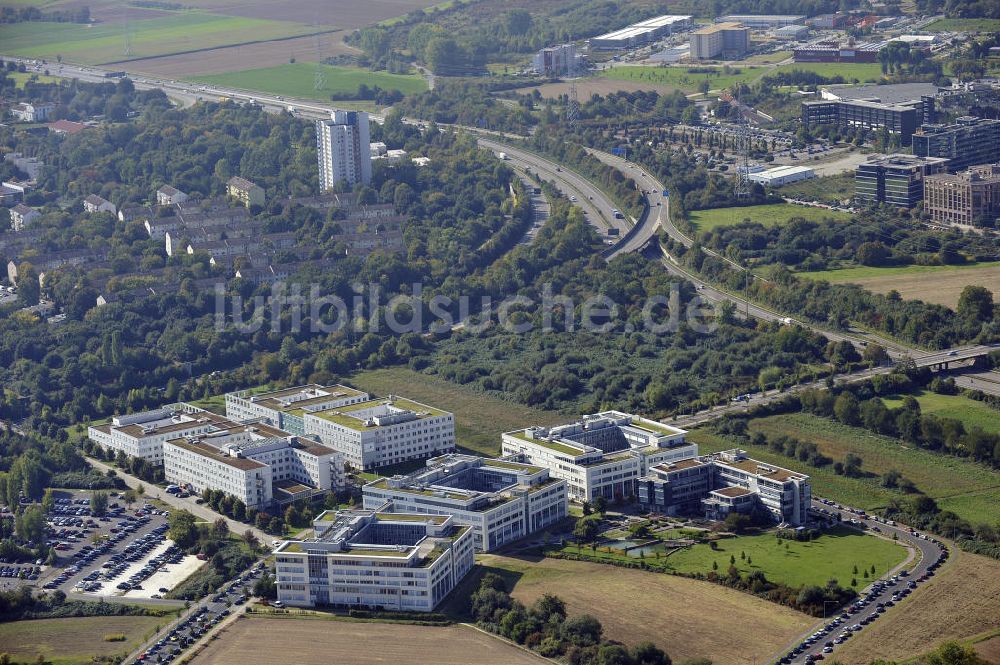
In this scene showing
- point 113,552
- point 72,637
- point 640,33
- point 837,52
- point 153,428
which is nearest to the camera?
point 72,637

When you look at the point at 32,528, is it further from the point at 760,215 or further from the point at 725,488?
the point at 760,215

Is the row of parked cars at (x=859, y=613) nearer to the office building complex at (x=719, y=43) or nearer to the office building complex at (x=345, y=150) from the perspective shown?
the office building complex at (x=345, y=150)

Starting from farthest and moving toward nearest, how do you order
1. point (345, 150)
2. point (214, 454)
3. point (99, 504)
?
point (345, 150), point (214, 454), point (99, 504)

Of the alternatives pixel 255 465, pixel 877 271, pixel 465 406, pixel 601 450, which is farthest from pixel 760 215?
pixel 255 465

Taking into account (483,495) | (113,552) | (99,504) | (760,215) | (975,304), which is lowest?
(113,552)

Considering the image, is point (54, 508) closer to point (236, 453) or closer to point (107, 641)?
point (236, 453)

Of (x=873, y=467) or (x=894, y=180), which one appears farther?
(x=894, y=180)

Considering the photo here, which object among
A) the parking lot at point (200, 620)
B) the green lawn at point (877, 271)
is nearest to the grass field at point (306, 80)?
the green lawn at point (877, 271)

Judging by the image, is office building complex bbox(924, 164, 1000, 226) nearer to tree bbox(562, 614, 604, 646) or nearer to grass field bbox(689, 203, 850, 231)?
grass field bbox(689, 203, 850, 231)

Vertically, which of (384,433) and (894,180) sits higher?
(894,180)
